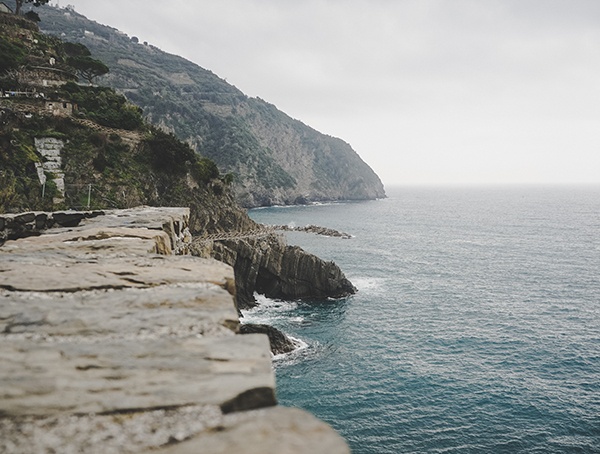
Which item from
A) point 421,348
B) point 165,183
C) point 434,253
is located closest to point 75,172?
point 165,183

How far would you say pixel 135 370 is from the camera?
124 inches

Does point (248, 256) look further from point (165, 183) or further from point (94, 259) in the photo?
point (94, 259)

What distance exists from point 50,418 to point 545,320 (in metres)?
42.3

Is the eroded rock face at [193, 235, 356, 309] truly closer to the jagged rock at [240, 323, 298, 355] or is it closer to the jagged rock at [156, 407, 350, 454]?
the jagged rock at [240, 323, 298, 355]

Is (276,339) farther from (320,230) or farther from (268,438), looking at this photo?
(320,230)

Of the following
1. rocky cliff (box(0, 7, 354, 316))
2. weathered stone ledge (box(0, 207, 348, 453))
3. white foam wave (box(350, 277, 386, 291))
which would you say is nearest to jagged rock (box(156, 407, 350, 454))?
weathered stone ledge (box(0, 207, 348, 453))

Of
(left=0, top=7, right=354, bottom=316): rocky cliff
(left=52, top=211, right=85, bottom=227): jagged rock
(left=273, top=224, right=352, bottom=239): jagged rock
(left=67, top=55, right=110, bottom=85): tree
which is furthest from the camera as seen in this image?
(left=273, top=224, right=352, bottom=239): jagged rock

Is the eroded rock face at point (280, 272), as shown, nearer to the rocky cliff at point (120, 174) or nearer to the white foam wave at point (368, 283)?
the rocky cliff at point (120, 174)

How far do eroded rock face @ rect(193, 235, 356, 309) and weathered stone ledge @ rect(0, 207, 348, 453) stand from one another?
38.3 meters

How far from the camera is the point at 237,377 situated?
3070 millimetres

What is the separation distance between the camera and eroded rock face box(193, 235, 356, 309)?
4372 cm

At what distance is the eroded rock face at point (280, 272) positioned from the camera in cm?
4372

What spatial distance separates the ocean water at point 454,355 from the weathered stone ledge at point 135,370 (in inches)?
738

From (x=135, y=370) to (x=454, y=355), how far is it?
1218 inches
